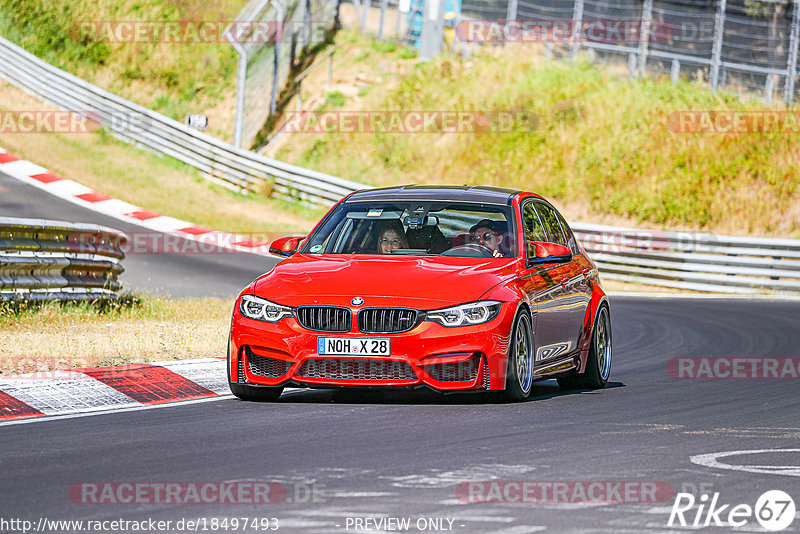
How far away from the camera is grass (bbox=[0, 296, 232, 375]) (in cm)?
1066

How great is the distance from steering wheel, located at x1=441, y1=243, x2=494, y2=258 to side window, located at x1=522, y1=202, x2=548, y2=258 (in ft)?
1.06

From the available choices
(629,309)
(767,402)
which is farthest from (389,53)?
(767,402)

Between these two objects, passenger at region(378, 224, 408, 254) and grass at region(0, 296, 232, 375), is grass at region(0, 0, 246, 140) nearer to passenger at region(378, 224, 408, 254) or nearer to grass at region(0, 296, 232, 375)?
grass at region(0, 296, 232, 375)

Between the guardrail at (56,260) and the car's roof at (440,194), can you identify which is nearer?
the car's roof at (440,194)

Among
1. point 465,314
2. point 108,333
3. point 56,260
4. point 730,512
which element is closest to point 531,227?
point 465,314

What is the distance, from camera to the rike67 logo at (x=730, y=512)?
5520mm

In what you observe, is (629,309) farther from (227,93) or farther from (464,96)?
(227,93)

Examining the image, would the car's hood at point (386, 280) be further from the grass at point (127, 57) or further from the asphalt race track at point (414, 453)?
the grass at point (127, 57)

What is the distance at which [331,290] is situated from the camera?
29.8 feet

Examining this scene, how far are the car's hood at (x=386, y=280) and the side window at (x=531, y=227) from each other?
499 millimetres

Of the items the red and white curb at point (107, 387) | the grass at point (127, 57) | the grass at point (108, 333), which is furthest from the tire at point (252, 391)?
the grass at point (127, 57)

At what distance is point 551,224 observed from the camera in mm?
11250

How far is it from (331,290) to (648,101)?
27.8m

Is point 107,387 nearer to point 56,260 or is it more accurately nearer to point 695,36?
point 56,260
